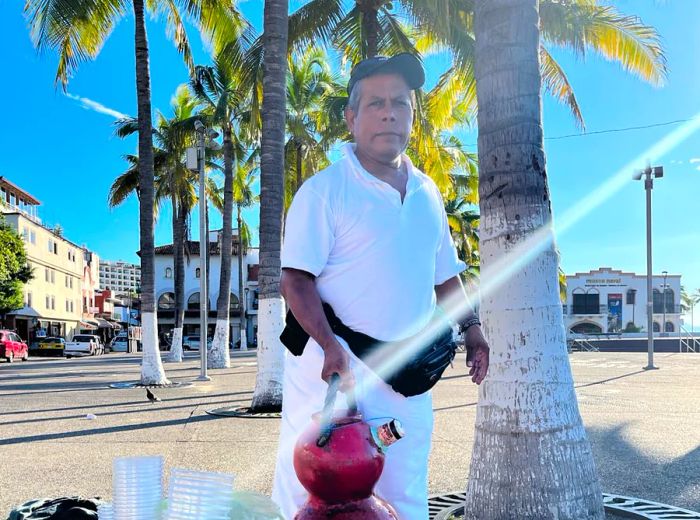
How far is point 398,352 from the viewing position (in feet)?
6.30

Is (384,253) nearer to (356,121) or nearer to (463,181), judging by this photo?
(356,121)

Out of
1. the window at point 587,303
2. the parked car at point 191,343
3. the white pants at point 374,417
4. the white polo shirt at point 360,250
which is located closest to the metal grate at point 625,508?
the white pants at point 374,417

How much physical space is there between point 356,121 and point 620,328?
250ft

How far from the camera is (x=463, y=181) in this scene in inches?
1406

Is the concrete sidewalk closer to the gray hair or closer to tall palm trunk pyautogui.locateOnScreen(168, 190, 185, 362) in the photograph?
the gray hair

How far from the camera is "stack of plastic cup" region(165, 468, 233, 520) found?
4.65ft

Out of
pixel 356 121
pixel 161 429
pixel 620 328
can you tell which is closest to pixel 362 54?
pixel 161 429

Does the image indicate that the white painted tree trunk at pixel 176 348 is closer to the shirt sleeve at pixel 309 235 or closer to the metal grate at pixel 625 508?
the metal grate at pixel 625 508

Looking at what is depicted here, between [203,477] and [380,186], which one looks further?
[380,186]

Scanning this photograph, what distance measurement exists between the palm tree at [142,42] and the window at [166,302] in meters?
50.8

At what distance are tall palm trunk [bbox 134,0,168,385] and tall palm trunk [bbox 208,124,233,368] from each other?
6.87 m

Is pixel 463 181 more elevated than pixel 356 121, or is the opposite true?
pixel 463 181

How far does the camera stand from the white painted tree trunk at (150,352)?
45.9 feet

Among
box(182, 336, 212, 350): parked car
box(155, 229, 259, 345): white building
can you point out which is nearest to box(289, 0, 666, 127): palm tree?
box(182, 336, 212, 350): parked car
